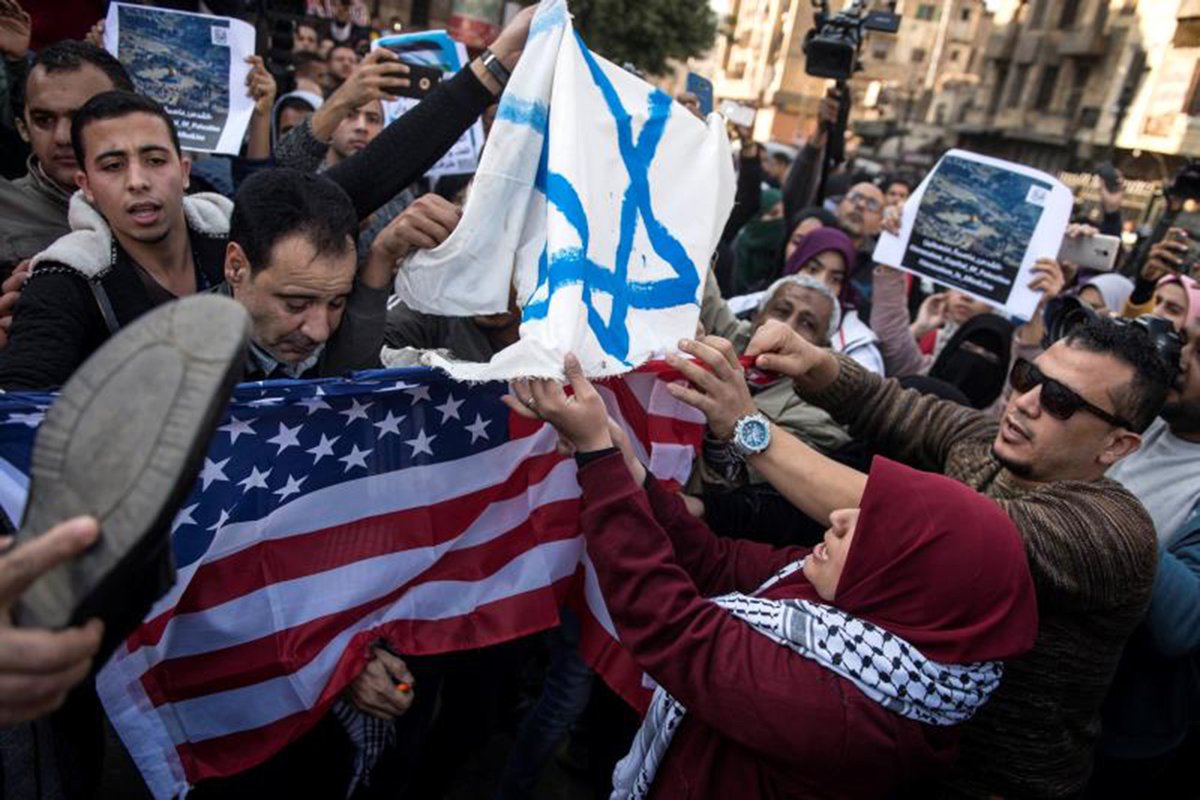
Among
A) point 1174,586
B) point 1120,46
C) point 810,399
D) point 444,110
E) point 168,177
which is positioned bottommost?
point 1174,586

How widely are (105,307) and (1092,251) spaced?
4.56 metres

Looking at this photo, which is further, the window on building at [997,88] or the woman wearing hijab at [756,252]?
the window on building at [997,88]

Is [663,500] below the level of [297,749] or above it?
above

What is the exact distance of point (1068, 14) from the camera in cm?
3466

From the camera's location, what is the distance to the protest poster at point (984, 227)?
11.1 ft

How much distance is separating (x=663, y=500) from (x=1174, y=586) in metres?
1.34

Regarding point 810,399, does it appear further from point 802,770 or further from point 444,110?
point 444,110

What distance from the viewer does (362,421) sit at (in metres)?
1.85

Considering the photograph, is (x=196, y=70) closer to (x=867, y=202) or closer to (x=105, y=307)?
(x=105, y=307)

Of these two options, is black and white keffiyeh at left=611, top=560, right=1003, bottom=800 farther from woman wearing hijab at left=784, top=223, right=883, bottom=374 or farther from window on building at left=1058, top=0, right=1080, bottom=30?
window on building at left=1058, top=0, right=1080, bottom=30

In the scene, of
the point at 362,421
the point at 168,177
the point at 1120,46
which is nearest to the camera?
the point at 362,421

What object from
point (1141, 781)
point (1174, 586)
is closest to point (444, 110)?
point (1174, 586)

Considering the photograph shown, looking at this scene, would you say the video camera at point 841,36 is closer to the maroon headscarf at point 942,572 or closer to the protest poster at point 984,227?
the protest poster at point 984,227

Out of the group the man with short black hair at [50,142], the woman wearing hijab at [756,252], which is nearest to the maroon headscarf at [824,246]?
the woman wearing hijab at [756,252]
